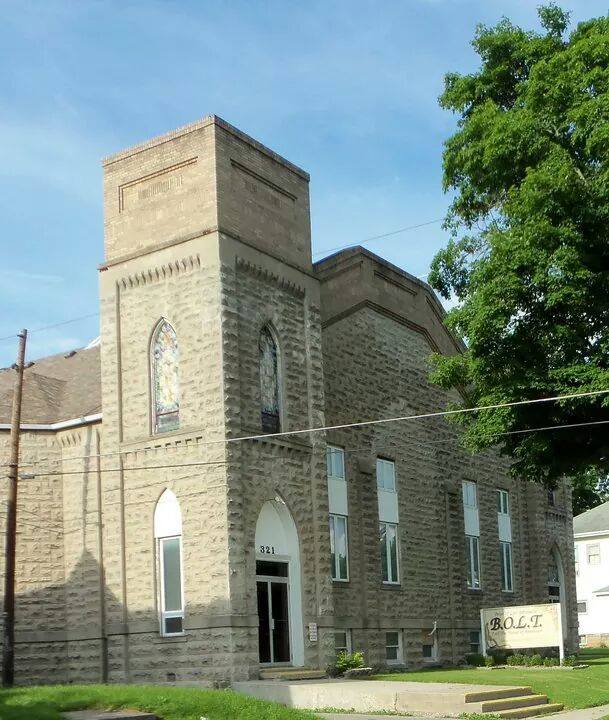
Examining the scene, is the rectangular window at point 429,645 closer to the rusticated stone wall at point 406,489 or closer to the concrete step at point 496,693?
the rusticated stone wall at point 406,489

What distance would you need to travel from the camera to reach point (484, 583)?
39344 millimetres

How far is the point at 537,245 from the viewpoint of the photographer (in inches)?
974

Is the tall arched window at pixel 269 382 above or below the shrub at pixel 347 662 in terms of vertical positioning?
above

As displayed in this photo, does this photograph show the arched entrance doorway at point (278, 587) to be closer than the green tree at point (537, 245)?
No

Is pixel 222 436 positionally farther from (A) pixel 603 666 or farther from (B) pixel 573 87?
(A) pixel 603 666

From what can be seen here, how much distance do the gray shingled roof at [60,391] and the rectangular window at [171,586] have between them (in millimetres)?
4636

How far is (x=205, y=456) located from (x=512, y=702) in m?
9.07

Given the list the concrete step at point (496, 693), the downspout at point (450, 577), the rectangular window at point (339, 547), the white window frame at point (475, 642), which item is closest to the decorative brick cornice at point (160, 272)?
the rectangular window at point (339, 547)

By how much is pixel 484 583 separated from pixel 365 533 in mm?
8400

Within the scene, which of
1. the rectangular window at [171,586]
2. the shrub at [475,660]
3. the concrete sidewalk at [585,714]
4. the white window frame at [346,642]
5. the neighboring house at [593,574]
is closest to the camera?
the concrete sidewalk at [585,714]

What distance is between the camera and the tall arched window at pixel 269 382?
28.7 m

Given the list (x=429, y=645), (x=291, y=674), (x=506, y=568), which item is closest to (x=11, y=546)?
(x=291, y=674)

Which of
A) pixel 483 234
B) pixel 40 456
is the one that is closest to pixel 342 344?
pixel 483 234

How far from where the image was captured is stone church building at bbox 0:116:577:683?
26891 mm
